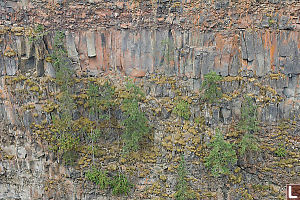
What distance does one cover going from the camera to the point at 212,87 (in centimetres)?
2025

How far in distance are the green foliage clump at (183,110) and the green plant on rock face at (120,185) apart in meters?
5.47

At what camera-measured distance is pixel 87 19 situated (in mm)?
21797

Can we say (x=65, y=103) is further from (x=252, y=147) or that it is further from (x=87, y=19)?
(x=252, y=147)

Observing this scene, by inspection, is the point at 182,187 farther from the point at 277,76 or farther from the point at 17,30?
the point at 17,30

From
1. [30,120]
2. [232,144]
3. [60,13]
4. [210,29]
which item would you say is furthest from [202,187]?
[60,13]

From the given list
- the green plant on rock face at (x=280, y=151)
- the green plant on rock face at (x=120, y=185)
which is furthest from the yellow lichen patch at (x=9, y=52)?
the green plant on rock face at (x=280, y=151)

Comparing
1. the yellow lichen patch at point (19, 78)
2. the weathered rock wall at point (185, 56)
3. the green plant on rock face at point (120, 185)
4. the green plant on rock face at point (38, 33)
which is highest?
the green plant on rock face at point (38, 33)

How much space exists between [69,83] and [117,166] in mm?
6405

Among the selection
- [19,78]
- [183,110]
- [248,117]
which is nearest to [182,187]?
[183,110]

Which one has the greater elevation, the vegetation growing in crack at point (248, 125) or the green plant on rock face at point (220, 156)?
the vegetation growing in crack at point (248, 125)

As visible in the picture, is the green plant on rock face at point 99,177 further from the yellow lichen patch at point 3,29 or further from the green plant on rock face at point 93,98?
A: the yellow lichen patch at point 3,29

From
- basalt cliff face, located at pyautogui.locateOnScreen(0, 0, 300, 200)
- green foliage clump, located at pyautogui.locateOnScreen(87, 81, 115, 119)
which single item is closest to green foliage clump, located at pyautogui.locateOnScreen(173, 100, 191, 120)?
basalt cliff face, located at pyautogui.locateOnScreen(0, 0, 300, 200)

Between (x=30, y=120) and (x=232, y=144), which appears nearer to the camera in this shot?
(x=232, y=144)

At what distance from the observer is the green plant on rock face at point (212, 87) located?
2009 cm
